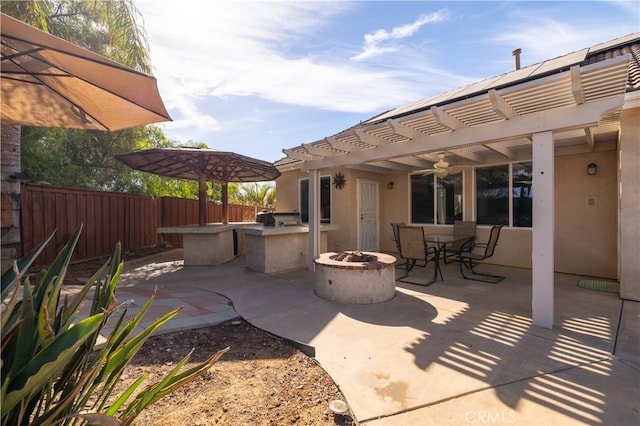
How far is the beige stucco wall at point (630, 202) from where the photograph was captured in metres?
4.59

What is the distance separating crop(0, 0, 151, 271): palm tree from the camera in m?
5.36

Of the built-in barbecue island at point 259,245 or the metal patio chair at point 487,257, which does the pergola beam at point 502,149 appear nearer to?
the metal patio chair at point 487,257

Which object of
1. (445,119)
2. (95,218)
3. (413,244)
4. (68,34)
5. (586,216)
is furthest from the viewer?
(95,218)

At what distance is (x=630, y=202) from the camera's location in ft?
15.2

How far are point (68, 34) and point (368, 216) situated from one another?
9325 millimetres

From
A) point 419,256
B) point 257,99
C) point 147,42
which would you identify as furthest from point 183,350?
point 257,99

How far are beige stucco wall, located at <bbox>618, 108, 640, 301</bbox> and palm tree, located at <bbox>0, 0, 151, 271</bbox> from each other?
9.86 meters

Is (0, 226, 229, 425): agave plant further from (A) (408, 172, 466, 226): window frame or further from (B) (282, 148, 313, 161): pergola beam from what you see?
(A) (408, 172, 466, 226): window frame

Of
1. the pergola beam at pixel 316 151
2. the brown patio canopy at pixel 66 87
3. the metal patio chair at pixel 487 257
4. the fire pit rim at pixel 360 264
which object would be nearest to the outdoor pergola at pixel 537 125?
the pergola beam at pixel 316 151

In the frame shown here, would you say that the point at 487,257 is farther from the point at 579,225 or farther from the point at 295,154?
the point at 295,154

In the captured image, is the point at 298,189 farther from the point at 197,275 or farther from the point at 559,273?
the point at 559,273

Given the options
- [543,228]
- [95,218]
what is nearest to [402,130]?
[543,228]

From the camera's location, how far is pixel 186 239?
25.1 ft

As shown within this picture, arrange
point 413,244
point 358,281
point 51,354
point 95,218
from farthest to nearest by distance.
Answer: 1. point 95,218
2. point 413,244
3. point 358,281
4. point 51,354
